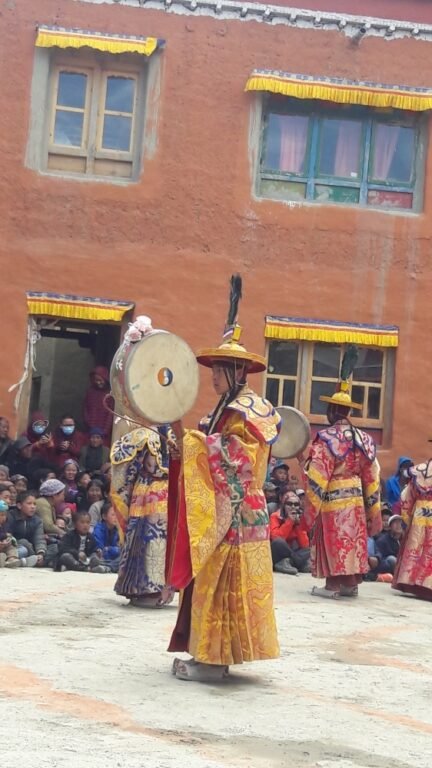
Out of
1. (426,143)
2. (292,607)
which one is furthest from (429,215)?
(292,607)

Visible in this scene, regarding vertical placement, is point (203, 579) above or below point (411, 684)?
above

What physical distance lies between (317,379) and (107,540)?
4.47 metres

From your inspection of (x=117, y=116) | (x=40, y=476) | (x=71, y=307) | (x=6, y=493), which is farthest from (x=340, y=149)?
(x=6, y=493)

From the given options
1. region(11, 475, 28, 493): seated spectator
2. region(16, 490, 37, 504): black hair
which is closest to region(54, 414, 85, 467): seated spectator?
region(11, 475, 28, 493): seated spectator

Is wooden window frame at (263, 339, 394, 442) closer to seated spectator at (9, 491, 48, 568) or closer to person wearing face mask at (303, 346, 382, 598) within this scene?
seated spectator at (9, 491, 48, 568)

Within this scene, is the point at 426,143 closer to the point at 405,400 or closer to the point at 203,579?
the point at 405,400

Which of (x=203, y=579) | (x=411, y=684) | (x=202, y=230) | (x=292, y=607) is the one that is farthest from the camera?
(x=202, y=230)

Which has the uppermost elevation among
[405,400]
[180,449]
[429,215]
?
[429,215]

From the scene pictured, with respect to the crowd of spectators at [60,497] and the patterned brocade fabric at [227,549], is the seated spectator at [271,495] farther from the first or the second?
the patterned brocade fabric at [227,549]

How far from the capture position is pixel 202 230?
1559cm

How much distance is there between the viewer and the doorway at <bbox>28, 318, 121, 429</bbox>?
1934cm

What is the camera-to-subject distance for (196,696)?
236 inches

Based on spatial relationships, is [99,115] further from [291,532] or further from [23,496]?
[291,532]

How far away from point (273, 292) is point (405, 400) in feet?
6.98
